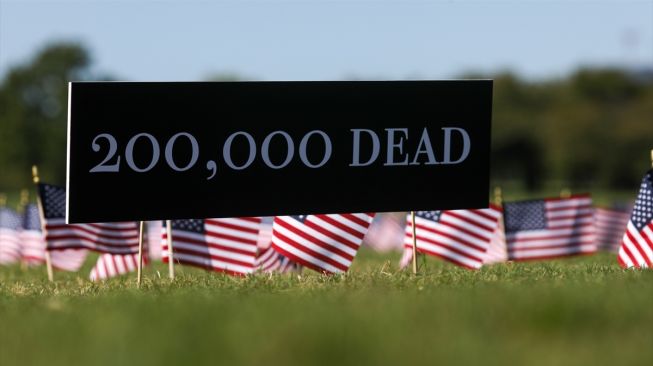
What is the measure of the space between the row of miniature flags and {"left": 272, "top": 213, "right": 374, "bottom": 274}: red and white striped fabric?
0.04 feet

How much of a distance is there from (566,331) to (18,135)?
337 feet

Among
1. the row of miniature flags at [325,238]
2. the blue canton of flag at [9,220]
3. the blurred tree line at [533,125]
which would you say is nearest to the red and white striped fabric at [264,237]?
the row of miniature flags at [325,238]

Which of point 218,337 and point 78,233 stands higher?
point 218,337

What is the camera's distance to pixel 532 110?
140875 mm

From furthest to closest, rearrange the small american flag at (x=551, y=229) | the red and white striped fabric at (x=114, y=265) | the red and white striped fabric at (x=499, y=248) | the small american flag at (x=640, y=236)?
1. the red and white striped fabric at (x=499, y=248)
2. the small american flag at (x=551, y=229)
3. the red and white striped fabric at (x=114, y=265)
4. the small american flag at (x=640, y=236)

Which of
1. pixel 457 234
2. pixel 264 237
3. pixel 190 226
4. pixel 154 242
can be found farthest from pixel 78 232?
pixel 154 242

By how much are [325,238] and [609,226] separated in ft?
67.7

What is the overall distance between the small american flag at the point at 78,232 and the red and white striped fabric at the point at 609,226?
59.1 feet

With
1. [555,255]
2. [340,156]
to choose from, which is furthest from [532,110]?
[340,156]

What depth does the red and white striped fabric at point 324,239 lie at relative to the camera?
16000 millimetres

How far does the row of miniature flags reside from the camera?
632 inches

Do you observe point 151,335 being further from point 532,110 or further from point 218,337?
point 532,110

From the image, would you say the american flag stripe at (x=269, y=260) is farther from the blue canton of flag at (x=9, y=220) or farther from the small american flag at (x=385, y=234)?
the small american flag at (x=385, y=234)

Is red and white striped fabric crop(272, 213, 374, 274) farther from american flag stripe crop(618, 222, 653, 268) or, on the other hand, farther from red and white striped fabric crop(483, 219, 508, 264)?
red and white striped fabric crop(483, 219, 508, 264)
